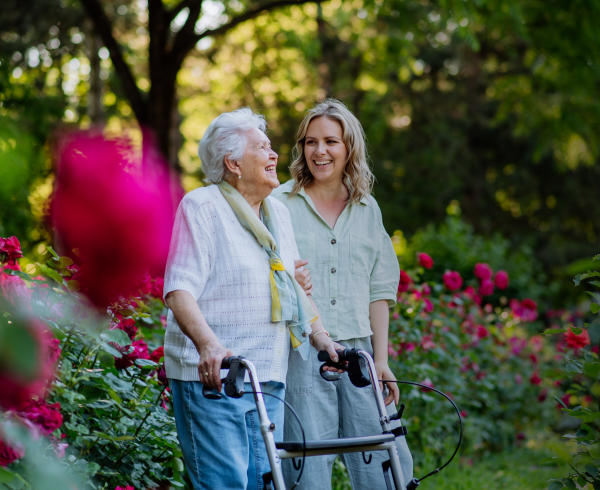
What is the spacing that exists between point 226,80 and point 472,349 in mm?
13206

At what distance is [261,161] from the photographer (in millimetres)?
2264

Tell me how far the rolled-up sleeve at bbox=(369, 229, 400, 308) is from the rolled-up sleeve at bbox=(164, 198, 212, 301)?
93cm

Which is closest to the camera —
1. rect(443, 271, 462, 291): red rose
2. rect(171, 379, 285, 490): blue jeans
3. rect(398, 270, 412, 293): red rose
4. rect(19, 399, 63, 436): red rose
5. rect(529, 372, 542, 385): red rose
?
rect(19, 399, 63, 436): red rose

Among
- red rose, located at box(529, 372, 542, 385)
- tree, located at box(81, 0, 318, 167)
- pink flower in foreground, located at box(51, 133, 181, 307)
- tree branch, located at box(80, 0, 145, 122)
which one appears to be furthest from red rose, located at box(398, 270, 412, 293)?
tree branch, located at box(80, 0, 145, 122)

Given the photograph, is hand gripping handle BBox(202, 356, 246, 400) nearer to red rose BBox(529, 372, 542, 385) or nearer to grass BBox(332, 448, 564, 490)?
grass BBox(332, 448, 564, 490)

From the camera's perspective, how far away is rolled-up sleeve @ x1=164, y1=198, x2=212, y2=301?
6.66 ft

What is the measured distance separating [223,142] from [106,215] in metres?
1.69

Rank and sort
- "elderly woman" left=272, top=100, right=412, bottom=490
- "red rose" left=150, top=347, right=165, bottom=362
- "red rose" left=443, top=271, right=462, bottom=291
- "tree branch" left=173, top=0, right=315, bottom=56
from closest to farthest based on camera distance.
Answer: "elderly woman" left=272, top=100, right=412, bottom=490
"red rose" left=150, top=347, right=165, bottom=362
"red rose" left=443, top=271, right=462, bottom=291
"tree branch" left=173, top=0, right=315, bottom=56

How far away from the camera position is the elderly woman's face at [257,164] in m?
2.26

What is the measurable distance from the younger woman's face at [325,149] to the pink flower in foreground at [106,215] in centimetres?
207

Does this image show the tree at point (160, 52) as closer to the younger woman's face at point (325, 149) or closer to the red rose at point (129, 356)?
the younger woman's face at point (325, 149)

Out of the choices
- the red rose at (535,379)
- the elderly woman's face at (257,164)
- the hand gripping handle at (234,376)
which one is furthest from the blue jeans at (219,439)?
the red rose at (535,379)

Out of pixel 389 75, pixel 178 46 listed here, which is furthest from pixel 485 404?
pixel 389 75

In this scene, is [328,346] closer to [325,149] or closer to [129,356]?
[129,356]
